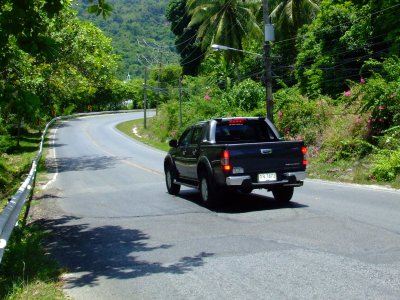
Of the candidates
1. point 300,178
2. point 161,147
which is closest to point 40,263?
point 300,178

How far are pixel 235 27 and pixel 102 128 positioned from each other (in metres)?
23.4

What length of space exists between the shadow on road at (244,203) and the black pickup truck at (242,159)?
0.31 metres

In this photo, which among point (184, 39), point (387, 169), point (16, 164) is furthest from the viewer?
point (184, 39)

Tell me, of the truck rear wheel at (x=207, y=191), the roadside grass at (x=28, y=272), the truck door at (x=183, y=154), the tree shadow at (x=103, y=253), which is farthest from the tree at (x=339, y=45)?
the roadside grass at (x=28, y=272)

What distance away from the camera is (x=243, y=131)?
12727mm

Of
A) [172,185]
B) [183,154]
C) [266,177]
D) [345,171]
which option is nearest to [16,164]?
[172,185]

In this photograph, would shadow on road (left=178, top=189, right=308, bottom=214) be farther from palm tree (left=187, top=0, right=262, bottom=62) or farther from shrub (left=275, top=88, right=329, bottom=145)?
palm tree (left=187, top=0, right=262, bottom=62)

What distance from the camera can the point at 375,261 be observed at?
670 centimetres

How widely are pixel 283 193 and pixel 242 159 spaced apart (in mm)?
1940

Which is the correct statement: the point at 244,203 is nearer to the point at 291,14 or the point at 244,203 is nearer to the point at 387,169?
the point at 387,169

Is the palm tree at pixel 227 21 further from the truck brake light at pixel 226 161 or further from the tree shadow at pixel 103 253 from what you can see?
the tree shadow at pixel 103 253

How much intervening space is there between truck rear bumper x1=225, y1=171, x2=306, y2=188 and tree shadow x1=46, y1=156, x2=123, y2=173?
53.9 ft

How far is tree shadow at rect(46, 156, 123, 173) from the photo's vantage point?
2759cm

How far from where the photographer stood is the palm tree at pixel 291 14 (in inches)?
1661
